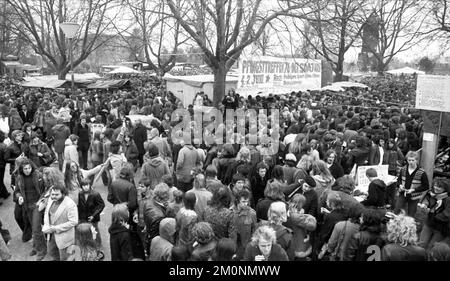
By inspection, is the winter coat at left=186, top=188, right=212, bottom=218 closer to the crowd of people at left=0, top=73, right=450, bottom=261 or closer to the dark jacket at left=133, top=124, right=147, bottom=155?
the crowd of people at left=0, top=73, right=450, bottom=261

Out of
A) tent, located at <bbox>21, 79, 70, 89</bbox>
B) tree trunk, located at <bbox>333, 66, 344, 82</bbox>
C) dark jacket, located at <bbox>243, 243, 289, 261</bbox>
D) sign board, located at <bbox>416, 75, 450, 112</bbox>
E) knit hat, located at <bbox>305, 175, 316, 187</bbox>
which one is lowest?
dark jacket, located at <bbox>243, 243, 289, 261</bbox>

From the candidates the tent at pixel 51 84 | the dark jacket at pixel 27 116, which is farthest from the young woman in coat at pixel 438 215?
the tent at pixel 51 84

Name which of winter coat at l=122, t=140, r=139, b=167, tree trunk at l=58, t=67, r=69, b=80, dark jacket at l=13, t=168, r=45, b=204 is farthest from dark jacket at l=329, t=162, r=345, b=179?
tree trunk at l=58, t=67, r=69, b=80

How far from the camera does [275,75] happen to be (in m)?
14.9

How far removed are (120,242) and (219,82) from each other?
9.67 meters

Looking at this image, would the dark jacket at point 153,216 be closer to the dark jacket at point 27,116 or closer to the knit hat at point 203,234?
the knit hat at point 203,234

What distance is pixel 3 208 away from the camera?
7.84 m

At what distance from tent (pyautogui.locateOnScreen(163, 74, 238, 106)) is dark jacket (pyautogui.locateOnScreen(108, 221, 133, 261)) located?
13.1 m

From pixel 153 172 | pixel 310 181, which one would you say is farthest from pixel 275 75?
pixel 310 181

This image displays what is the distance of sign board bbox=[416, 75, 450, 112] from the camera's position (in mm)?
7180

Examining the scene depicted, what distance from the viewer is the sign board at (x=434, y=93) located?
7180mm

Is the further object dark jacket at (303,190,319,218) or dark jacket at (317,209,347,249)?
dark jacket at (303,190,319,218)

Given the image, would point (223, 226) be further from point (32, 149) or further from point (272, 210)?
point (32, 149)
